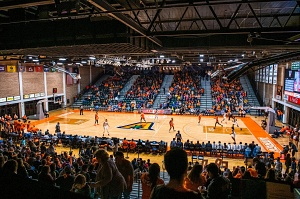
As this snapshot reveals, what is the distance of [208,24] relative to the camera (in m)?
14.0

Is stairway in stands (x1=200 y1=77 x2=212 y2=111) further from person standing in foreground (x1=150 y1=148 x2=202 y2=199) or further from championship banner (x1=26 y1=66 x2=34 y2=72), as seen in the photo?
person standing in foreground (x1=150 y1=148 x2=202 y2=199)

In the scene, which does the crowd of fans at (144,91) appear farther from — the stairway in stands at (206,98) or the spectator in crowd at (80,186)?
the spectator in crowd at (80,186)

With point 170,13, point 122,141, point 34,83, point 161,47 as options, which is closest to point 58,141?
point 122,141

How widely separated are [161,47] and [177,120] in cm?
1732

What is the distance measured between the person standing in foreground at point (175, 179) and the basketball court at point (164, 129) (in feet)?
61.7

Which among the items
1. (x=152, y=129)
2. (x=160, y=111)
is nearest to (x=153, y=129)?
(x=152, y=129)

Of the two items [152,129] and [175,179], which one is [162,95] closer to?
[152,129]

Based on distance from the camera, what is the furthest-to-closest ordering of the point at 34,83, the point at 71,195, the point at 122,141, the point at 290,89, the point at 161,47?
the point at 34,83, the point at 290,89, the point at 122,141, the point at 161,47, the point at 71,195

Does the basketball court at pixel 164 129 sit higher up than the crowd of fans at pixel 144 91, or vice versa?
the crowd of fans at pixel 144 91

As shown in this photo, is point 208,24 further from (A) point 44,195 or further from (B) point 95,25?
(A) point 44,195

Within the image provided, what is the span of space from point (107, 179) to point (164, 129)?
70.3 ft

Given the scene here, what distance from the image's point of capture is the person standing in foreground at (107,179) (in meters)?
4.71

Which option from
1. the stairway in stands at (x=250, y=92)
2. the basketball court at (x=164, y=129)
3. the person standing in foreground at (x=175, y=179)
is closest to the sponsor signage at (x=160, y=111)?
the basketball court at (x=164, y=129)

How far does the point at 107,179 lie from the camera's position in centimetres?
470
